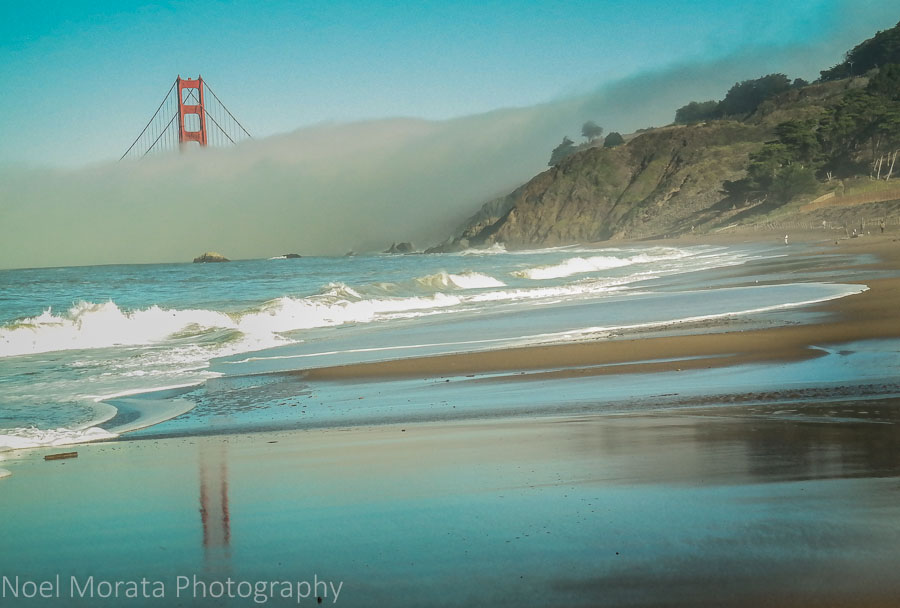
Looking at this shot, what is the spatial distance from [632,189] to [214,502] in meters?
111

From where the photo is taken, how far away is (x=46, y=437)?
268 inches

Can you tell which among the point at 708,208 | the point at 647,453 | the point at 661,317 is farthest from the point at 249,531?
the point at 708,208

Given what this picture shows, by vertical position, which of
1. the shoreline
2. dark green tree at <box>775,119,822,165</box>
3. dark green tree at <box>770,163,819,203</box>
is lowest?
the shoreline

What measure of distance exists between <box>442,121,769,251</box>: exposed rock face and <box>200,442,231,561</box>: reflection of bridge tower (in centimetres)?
8737

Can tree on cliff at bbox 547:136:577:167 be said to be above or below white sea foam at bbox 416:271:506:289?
above

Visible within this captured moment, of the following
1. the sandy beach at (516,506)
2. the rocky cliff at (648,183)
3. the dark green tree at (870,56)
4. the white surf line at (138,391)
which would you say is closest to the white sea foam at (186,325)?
the white surf line at (138,391)

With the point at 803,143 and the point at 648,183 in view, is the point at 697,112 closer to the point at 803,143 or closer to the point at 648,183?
the point at 648,183

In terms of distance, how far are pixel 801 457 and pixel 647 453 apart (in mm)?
804

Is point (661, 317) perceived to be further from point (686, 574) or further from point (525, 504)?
point (686, 574)

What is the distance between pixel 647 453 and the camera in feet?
15.4

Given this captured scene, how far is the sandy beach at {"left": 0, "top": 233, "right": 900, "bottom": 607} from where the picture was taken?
2850mm

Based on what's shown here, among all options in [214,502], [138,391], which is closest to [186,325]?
[138,391]

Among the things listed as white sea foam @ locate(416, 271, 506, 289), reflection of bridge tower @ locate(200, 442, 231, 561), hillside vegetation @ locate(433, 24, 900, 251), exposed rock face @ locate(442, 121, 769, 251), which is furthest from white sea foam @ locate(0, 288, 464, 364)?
exposed rock face @ locate(442, 121, 769, 251)

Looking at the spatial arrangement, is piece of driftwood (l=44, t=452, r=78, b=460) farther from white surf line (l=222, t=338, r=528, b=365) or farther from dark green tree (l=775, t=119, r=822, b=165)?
dark green tree (l=775, t=119, r=822, b=165)
